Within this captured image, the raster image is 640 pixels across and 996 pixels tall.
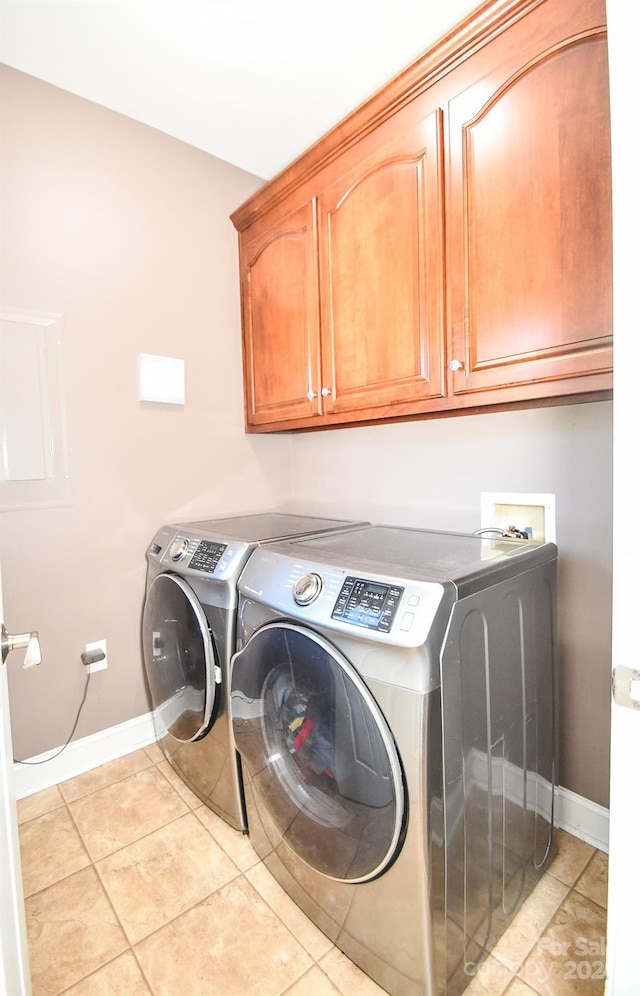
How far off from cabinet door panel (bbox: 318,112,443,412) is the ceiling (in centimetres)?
35

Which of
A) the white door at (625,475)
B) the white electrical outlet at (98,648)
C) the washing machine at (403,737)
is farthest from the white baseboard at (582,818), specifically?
the white electrical outlet at (98,648)

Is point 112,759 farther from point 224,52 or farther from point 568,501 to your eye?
point 224,52

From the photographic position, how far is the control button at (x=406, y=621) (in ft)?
2.70

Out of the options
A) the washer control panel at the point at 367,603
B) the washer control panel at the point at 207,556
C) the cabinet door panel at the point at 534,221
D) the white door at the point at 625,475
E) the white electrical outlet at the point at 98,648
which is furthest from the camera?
the white electrical outlet at the point at 98,648

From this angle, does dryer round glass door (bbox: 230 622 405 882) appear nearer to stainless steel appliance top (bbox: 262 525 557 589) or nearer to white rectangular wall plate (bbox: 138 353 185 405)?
stainless steel appliance top (bbox: 262 525 557 589)

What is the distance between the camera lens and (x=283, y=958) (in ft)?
3.46

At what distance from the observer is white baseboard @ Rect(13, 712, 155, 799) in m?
1.61

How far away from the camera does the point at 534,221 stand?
1.07 meters

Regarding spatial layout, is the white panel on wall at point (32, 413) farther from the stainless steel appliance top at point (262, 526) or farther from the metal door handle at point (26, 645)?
the metal door handle at point (26, 645)

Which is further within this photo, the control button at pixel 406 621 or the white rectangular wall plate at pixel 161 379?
the white rectangular wall plate at pixel 161 379

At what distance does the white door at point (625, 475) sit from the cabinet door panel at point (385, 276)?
0.62 meters

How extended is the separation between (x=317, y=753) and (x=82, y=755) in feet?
4.01

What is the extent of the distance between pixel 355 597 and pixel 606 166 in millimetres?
1076

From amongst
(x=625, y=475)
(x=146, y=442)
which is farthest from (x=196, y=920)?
(x=146, y=442)
